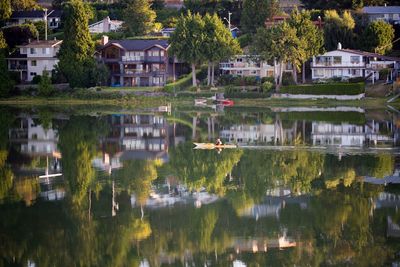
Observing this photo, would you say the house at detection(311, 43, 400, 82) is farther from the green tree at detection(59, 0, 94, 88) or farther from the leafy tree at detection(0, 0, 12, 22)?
the leafy tree at detection(0, 0, 12, 22)

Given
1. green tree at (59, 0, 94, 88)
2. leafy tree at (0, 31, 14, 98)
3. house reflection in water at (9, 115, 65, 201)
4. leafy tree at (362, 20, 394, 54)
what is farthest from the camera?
leafy tree at (362, 20, 394, 54)

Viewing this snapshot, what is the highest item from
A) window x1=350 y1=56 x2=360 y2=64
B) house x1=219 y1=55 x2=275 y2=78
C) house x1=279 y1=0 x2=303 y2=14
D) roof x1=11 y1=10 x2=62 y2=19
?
house x1=279 y1=0 x2=303 y2=14

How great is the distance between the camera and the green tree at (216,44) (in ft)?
314

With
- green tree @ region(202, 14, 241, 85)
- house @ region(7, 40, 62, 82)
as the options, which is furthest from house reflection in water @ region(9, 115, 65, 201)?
house @ region(7, 40, 62, 82)

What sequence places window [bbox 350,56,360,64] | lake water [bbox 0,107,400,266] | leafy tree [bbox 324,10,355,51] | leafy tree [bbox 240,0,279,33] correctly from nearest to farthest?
lake water [bbox 0,107,400,266] < window [bbox 350,56,360,64] < leafy tree [bbox 324,10,355,51] < leafy tree [bbox 240,0,279,33]

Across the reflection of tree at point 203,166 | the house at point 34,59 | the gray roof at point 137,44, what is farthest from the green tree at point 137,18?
the reflection of tree at point 203,166

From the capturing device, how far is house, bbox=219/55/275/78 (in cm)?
10256

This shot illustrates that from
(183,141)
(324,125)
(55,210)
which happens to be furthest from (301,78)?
(55,210)

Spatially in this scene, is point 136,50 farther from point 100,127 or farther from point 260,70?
point 100,127

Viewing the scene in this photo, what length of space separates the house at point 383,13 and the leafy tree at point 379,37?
9402 mm

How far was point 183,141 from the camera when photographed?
189 feet

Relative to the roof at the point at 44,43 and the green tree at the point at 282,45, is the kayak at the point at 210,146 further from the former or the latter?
the roof at the point at 44,43

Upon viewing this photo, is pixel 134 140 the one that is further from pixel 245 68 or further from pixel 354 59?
pixel 245 68

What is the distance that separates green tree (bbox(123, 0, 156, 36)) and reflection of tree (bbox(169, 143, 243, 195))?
64405 millimetres
